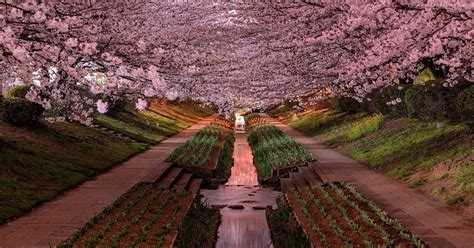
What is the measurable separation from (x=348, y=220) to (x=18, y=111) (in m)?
15.8

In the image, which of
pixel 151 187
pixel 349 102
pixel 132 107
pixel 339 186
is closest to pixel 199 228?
pixel 151 187

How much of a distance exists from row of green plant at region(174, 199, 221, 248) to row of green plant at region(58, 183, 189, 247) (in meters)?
0.32

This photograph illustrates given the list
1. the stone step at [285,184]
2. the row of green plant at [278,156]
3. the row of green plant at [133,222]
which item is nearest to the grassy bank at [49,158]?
the row of green plant at [133,222]

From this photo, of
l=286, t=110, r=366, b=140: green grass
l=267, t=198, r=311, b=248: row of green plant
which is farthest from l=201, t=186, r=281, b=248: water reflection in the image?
l=286, t=110, r=366, b=140: green grass

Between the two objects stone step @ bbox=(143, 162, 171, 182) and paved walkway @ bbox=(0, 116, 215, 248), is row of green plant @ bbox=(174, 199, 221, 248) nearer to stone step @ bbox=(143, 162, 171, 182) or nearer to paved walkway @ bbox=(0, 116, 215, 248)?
stone step @ bbox=(143, 162, 171, 182)

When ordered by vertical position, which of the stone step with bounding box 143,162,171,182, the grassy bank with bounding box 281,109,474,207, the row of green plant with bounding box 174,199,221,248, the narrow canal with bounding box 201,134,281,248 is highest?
the grassy bank with bounding box 281,109,474,207

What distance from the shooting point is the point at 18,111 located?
22.8 meters

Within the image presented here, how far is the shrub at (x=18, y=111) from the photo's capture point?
2267cm

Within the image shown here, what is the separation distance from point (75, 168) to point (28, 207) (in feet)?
19.4

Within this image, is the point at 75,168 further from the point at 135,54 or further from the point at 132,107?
the point at 132,107

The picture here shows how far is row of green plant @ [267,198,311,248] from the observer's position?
38.1ft

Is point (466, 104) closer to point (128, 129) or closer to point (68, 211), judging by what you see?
point (68, 211)

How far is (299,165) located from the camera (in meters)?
23.2

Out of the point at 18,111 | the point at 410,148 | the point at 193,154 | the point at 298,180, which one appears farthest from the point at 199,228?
the point at 193,154
